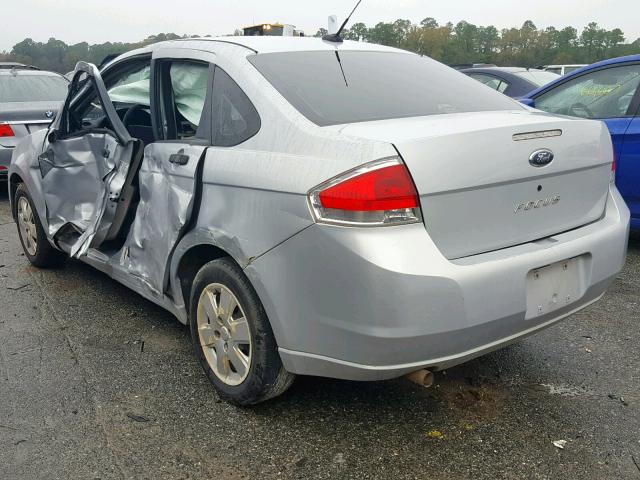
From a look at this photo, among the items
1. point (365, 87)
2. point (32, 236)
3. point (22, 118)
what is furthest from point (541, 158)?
point (22, 118)

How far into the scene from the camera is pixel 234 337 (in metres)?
2.77

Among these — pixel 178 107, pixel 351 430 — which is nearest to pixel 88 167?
pixel 178 107

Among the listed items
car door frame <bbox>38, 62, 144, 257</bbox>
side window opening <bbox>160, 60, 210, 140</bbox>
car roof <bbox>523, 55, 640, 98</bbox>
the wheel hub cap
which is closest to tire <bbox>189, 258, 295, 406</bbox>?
the wheel hub cap

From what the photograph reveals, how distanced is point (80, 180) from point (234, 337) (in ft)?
6.22

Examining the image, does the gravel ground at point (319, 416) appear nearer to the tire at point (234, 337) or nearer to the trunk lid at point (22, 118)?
the tire at point (234, 337)

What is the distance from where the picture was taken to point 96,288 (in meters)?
4.58

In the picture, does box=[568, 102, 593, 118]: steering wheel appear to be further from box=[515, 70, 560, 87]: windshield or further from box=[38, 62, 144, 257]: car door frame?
box=[38, 62, 144, 257]: car door frame

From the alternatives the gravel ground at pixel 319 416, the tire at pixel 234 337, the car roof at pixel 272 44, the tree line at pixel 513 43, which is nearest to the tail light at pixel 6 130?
the gravel ground at pixel 319 416

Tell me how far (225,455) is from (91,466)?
0.51 m

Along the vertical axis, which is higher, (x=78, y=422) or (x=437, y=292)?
Result: (x=437, y=292)

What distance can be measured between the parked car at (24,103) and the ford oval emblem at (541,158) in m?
6.80

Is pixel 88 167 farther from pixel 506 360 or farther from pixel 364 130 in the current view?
pixel 506 360

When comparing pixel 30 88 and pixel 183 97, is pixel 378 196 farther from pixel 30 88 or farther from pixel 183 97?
pixel 30 88

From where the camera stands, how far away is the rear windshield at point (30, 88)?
329 inches
